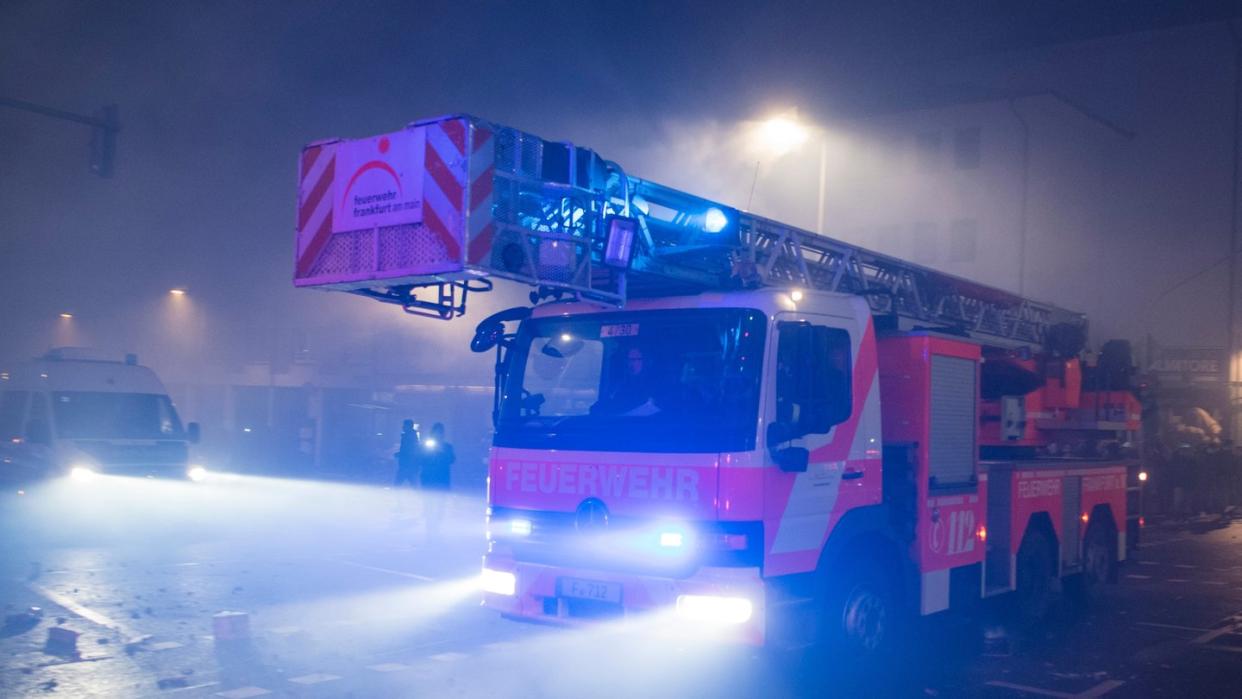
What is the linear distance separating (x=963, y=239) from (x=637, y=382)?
28714 millimetres

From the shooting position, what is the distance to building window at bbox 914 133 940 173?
112ft

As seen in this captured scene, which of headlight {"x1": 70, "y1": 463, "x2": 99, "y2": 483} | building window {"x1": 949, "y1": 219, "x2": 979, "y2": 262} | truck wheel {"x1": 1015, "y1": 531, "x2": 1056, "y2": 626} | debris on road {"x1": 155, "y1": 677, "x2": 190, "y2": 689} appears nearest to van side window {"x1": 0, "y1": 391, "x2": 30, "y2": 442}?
headlight {"x1": 70, "y1": 463, "x2": 99, "y2": 483}

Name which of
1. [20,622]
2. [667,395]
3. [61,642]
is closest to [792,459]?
[667,395]

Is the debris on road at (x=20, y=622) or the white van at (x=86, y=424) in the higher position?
the white van at (x=86, y=424)

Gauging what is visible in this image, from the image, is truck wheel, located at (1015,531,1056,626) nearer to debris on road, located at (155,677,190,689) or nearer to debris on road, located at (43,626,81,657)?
debris on road, located at (155,677,190,689)

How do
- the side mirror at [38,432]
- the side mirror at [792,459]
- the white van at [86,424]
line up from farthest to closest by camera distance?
the side mirror at [38,432]
the white van at [86,424]
the side mirror at [792,459]

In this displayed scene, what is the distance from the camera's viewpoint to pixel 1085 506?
34.3ft

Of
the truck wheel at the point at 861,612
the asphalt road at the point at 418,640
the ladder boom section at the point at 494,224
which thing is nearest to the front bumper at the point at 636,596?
the asphalt road at the point at 418,640

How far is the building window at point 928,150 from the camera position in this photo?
34.2 m

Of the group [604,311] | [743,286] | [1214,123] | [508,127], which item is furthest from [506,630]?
[1214,123]

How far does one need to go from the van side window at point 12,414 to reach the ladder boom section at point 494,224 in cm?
1154

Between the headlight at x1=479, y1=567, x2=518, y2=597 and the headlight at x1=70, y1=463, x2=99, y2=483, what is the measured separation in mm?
10133

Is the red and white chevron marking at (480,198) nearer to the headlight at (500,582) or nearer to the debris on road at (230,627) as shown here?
the headlight at (500,582)

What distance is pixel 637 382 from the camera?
267 inches
